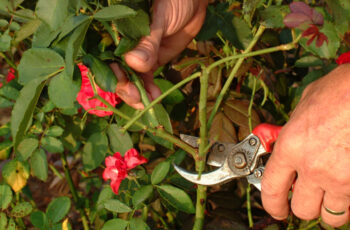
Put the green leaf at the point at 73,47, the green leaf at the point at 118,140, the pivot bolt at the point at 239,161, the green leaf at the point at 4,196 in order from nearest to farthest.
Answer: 1. the green leaf at the point at 73,47
2. the pivot bolt at the point at 239,161
3. the green leaf at the point at 4,196
4. the green leaf at the point at 118,140

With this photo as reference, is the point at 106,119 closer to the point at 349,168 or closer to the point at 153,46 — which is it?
the point at 153,46

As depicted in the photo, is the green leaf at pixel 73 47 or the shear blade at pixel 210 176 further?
the shear blade at pixel 210 176

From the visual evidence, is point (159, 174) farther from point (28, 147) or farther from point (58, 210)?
point (28, 147)

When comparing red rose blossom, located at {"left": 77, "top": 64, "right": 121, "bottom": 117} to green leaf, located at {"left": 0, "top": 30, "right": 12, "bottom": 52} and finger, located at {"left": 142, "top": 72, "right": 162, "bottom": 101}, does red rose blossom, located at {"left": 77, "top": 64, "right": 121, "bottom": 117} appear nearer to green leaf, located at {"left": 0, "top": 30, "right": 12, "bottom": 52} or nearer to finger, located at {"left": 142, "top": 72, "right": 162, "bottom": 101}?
finger, located at {"left": 142, "top": 72, "right": 162, "bottom": 101}

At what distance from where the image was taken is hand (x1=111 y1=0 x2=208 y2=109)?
1.12 meters

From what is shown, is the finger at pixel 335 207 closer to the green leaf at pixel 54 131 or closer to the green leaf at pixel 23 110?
the green leaf at pixel 23 110

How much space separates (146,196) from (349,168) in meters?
0.50


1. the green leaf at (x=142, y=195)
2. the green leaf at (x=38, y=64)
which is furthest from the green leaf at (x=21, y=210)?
the green leaf at (x=38, y=64)

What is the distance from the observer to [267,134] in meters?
1.18

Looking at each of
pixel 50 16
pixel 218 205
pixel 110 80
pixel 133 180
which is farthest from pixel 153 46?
pixel 218 205

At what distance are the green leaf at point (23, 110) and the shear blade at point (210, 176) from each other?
1.49 feet

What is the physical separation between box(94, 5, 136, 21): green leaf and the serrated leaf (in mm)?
799

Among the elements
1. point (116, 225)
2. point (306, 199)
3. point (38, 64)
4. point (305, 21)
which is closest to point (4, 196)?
point (116, 225)

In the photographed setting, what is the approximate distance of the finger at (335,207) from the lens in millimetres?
1026
